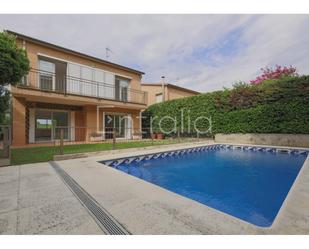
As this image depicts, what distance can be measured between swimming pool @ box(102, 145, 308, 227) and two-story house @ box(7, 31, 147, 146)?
5723 millimetres

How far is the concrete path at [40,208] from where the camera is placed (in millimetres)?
2557

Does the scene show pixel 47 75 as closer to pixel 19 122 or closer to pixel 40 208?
pixel 19 122

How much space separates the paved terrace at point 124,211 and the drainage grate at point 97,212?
0.07 m

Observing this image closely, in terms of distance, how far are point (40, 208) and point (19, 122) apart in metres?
11.1

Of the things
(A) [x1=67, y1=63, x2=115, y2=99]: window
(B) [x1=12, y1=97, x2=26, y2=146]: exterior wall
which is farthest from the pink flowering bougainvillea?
(B) [x1=12, y1=97, x2=26, y2=146]: exterior wall

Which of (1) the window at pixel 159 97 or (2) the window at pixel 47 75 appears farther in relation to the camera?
(1) the window at pixel 159 97

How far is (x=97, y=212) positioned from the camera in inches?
120

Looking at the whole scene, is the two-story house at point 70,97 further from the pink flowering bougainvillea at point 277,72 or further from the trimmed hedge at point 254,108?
the pink flowering bougainvillea at point 277,72

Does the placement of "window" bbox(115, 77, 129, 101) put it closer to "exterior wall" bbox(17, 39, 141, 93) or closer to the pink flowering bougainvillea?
"exterior wall" bbox(17, 39, 141, 93)

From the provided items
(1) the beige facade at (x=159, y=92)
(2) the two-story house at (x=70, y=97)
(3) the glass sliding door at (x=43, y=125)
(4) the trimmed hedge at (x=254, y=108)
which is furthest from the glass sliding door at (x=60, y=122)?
(1) the beige facade at (x=159, y=92)

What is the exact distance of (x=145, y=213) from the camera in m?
2.96

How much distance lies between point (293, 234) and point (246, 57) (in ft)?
58.4

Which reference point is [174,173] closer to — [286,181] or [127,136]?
[286,181]
